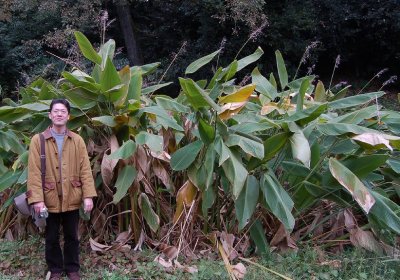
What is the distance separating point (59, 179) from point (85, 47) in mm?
1380

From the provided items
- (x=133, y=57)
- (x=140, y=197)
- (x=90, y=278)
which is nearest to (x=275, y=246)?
(x=140, y=197)

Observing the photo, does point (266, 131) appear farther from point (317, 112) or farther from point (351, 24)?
point (351, 24)

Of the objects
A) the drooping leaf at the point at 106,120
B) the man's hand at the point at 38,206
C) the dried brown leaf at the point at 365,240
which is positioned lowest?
the dried brown leaf at the point at 365,240

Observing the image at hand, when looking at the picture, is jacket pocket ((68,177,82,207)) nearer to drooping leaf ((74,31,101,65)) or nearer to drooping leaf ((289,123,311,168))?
drooping leaf ((74,31,101,65))

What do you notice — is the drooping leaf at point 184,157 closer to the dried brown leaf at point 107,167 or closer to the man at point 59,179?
the dried brown leaf at point 107,167

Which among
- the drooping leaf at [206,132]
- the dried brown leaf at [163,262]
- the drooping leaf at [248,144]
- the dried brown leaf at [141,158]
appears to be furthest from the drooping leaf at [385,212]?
the dried brown leaf at [141,158]

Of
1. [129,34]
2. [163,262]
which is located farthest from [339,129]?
[129,34]

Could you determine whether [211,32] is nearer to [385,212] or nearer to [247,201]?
[247,201]

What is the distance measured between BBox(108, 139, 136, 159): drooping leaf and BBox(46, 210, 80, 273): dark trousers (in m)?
0.53

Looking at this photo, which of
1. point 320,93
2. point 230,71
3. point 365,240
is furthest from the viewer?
point 320,93

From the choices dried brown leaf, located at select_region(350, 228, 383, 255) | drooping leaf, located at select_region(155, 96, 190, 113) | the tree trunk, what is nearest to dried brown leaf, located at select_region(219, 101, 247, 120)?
drooping leaf, located at select_region(155, 96, 190, 113)

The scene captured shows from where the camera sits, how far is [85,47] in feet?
16.0

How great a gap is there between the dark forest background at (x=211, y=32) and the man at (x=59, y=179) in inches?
320

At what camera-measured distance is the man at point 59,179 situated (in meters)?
4.02
